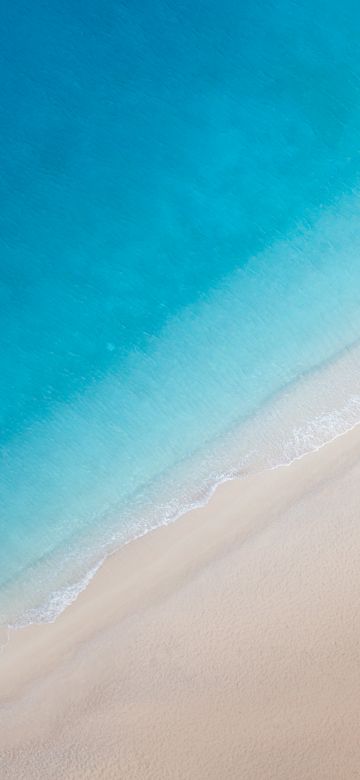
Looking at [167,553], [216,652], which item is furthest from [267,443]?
[216,652]

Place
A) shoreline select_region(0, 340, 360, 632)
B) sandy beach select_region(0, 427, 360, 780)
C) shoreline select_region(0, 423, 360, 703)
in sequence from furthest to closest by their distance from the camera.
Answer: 1. shoreline select_region(0, 340, 360, 632)
2. shoreline select_region(0, 423, 360, 703)
3. sandy beach select_region(0, 427, 360, 780)

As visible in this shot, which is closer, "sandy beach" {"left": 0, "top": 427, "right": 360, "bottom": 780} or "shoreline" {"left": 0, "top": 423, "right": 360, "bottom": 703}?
"sandy beach" {"left": 0, "top": 427, "right": 360, "bottom": 780}

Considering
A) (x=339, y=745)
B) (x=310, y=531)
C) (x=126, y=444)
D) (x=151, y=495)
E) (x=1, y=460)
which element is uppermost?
(x=1, y=460)

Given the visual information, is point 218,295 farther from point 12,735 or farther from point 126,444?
point 12,735

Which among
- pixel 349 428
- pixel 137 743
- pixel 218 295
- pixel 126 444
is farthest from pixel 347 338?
pixel 137 743

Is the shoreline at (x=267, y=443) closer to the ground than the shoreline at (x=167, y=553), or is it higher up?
higher up

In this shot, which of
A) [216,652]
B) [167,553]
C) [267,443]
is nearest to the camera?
[216,652]

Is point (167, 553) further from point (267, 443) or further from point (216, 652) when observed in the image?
point (267, 443)

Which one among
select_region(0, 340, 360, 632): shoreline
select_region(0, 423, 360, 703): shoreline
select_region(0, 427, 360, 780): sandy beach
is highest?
select_region(0, 340, 360, 632): shoreline
